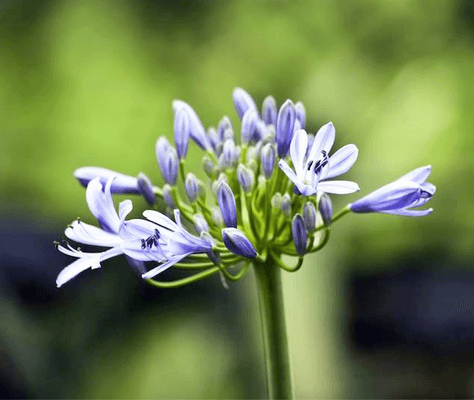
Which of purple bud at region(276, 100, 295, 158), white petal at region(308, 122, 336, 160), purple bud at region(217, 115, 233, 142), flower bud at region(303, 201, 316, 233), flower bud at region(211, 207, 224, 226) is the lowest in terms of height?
flower bud at region(303, 201, 316, 233)

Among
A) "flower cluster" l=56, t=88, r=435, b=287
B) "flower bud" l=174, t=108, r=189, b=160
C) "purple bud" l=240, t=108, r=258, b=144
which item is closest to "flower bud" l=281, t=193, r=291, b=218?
"flower cluster" l=56, t=88, r=435, b=287

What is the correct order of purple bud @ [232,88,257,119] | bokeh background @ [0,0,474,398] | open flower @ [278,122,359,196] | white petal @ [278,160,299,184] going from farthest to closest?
bokeh background @ [0,0,474,398] → purple bud @ [232,88,257,119] → open flower @ [278,122,359,196] → white petal @ [278,160,299,184]

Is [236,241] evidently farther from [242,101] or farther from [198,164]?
[198,164]

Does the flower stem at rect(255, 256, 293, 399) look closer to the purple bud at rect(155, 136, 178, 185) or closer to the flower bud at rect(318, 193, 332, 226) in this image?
the flower bud at rect(318, 193, 332, 226)

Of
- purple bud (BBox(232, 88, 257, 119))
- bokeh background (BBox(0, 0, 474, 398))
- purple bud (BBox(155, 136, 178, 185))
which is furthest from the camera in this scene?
bokeh background (BBox(0, 0, 474, 398))

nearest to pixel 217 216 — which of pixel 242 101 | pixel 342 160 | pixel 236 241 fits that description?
pixel 236 241

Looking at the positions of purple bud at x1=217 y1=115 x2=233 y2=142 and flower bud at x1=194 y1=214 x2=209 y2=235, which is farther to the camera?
purple bud at x1=217 y1=115 x2=233 y2=142

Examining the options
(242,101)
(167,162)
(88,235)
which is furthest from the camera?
(242,101)

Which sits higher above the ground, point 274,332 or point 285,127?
point 285,127

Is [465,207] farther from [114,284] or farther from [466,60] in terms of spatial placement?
[114,284]
